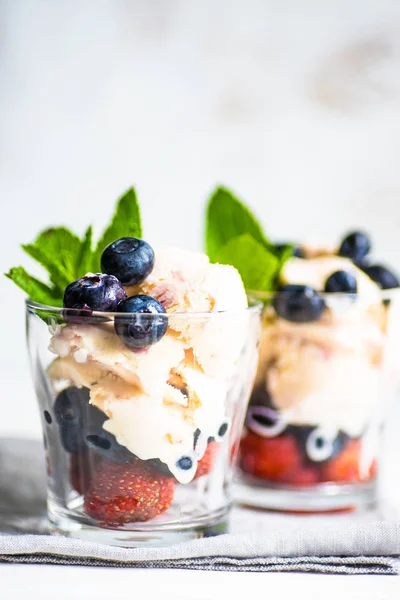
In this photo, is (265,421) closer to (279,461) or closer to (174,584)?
(279,461)

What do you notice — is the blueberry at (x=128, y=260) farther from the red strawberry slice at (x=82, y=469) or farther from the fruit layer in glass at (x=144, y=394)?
the red strawberry slice at (x=82, y=469)

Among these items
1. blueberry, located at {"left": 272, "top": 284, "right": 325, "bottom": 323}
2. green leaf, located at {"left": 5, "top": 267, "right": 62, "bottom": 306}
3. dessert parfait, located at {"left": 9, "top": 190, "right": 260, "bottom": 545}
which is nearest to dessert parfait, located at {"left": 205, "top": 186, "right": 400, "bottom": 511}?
blueberry, located at {"left": 272, "top": 284, "right": 325, "bottom": 323}

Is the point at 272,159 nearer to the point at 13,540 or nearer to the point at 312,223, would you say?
the point at 312,223

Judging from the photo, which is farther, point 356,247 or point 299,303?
point 356,247

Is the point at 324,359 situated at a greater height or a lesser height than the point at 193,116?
lesser

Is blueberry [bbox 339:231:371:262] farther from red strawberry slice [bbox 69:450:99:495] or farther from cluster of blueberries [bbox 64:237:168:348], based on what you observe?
red strawberry slice [bbox 69:450:99:495]

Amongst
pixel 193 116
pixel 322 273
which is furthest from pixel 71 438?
pixel 193 116

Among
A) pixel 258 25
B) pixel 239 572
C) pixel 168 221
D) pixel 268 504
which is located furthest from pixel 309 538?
pixel 258 25
